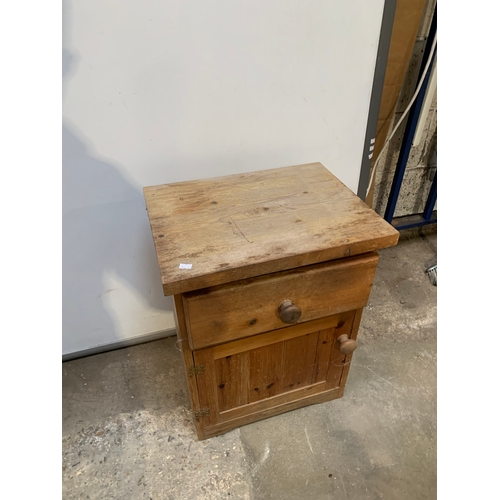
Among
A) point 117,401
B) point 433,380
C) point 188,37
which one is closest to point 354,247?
point 188,37

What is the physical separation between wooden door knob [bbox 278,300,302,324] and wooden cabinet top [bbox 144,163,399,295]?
9 centimetres

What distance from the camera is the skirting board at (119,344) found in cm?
129

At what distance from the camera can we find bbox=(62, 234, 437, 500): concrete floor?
96 cm

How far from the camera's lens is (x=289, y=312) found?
0.76 m

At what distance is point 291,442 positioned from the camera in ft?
3.47

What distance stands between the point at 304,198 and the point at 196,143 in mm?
352

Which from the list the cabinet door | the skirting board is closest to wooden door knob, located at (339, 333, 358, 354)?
the cabinet door

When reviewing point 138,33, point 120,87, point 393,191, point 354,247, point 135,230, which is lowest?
point 393,191

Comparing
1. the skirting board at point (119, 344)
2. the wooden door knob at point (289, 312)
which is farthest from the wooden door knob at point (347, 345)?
the skirting board at point (119, 344)

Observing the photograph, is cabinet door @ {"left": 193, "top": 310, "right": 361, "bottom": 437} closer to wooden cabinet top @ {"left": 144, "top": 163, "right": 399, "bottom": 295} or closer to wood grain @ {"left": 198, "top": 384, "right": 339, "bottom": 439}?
wood grain @ {"left": 198, "top": 384, "right": 339, "bottom": 439}

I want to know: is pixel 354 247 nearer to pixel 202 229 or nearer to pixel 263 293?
pixel 263 293

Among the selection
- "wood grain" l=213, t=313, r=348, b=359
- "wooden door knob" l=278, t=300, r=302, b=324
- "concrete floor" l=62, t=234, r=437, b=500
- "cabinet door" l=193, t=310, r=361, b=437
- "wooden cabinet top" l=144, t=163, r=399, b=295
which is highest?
"wooden cabinet top" l=144, t=163, r=399, b=295

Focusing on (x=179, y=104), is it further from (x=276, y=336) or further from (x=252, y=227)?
(x=276, y=336)

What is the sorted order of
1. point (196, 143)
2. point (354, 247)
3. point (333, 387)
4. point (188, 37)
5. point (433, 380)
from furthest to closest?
point (433, 380), point (333, 387), point (196, 143), point (188, 37), point (354, 247)
